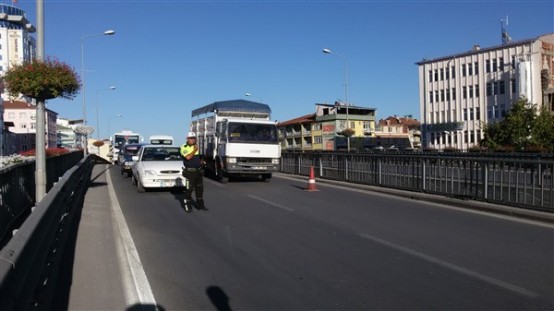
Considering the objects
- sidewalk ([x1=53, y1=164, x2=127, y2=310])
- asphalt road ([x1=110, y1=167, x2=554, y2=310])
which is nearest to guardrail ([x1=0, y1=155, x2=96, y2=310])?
sidewalk ([x1=53, y1=164, x2=127, y2=310])

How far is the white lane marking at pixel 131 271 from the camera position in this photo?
5.32 meters

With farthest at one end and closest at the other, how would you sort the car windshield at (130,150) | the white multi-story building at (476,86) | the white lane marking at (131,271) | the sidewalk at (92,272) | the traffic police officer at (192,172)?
the white multi-story building at (476,86)
the car windshield at (130,150)
the traffic police officer at (192,172)
the white lane marking at (131,271)
the sidewalk at (92,272)

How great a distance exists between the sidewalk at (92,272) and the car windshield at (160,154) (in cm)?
641

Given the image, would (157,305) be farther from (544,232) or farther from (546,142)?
(546,142)

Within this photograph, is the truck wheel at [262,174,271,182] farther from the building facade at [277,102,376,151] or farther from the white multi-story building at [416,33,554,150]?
the building facade at [277,102,376,151]

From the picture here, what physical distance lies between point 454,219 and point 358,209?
234 cm

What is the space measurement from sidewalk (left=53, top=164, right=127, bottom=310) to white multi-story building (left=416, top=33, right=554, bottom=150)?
65142 millimetres

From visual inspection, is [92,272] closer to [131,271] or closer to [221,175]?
[131,271]

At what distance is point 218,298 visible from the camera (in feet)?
17.4

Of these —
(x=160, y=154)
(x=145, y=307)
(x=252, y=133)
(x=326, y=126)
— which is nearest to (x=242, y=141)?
(x=252, y=133)

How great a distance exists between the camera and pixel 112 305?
16.8 feet

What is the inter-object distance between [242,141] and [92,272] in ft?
44.1

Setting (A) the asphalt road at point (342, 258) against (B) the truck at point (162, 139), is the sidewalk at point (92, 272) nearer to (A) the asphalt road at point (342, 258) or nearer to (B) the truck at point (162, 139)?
(A) the asphalt road at point (342, 258)

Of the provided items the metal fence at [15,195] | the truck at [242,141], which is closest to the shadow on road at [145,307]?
the metal fence at [15,195]
